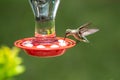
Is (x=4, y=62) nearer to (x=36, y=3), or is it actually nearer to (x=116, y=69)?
(x=36, y=3)

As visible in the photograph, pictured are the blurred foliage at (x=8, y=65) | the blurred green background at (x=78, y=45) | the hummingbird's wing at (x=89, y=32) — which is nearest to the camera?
the blurred foliage at (x=8, y=65)

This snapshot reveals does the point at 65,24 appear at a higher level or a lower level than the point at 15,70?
lower

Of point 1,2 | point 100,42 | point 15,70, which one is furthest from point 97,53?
point 15,70

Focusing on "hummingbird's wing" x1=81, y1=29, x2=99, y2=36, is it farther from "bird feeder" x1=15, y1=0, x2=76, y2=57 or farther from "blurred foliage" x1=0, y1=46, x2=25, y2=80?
Result: "blurred foliage" x1=0, y1=46, x2=25, y2=80

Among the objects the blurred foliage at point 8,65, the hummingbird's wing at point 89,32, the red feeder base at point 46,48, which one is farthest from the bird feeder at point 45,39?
the blurred foliage at point 8,65

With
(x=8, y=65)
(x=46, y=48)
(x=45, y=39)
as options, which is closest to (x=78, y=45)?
(x=45, y=39)

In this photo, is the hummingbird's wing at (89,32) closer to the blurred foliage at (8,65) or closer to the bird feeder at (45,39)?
the bird feeder at (45,39)
